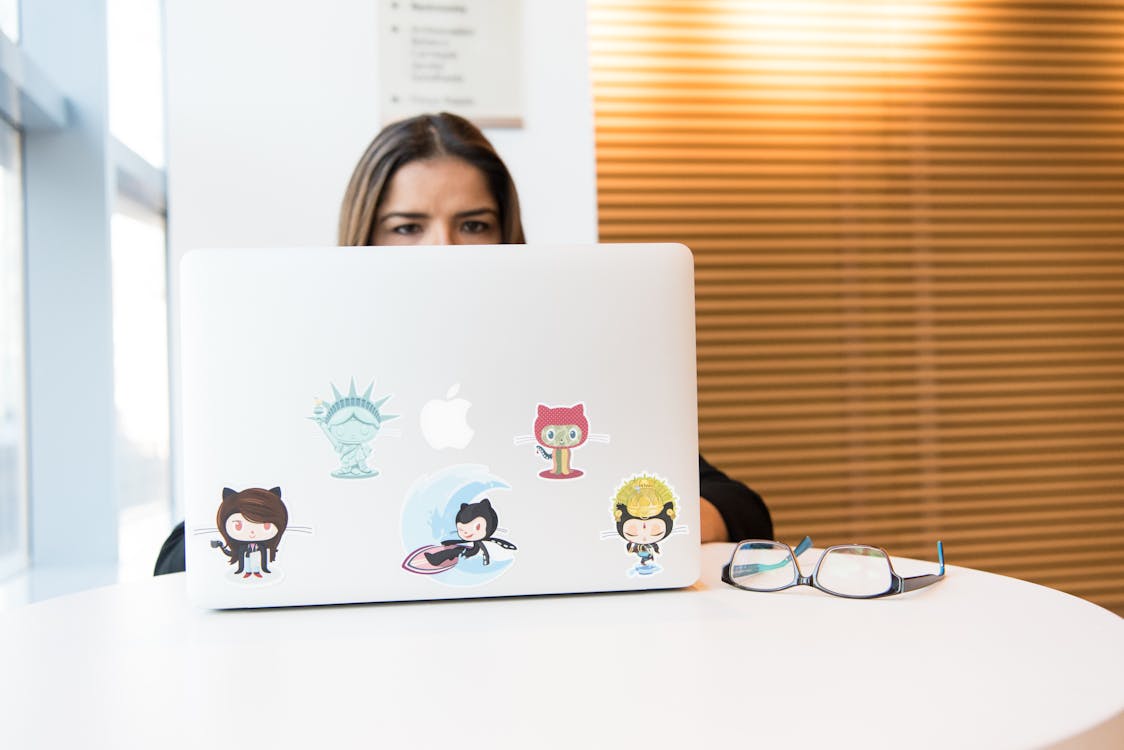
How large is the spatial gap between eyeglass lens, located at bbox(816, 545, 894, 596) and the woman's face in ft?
3.13

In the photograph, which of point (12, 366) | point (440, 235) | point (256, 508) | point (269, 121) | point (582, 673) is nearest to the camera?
point (582, 673)

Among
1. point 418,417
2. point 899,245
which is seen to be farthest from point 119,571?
point 899,245

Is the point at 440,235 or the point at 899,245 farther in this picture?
the point at 899,245

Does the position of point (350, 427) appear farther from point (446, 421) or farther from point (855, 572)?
point (855, 572)

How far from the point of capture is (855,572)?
2.27 ft

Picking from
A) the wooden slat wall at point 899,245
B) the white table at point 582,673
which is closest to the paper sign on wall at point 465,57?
the wooden slat wall at point 899,245

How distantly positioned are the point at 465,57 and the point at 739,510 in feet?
4.35

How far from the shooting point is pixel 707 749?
370 millimetres

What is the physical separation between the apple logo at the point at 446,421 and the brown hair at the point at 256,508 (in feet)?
0.39

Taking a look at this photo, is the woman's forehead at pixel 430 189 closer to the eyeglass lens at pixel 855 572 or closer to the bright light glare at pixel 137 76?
the bright light glare at pixel 137 76

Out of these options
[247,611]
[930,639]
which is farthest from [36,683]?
[930,639]

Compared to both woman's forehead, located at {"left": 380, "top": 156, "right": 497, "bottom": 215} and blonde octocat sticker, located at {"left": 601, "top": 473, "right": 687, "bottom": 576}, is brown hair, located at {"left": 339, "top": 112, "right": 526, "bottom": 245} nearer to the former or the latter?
woman's forehead, located at {"left": 380, "top": 156, "right": 497, "bottom": 215}

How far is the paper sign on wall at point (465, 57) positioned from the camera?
1.98m

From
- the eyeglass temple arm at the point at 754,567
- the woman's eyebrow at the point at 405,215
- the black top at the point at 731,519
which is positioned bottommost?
the black top at the point at 731,519
